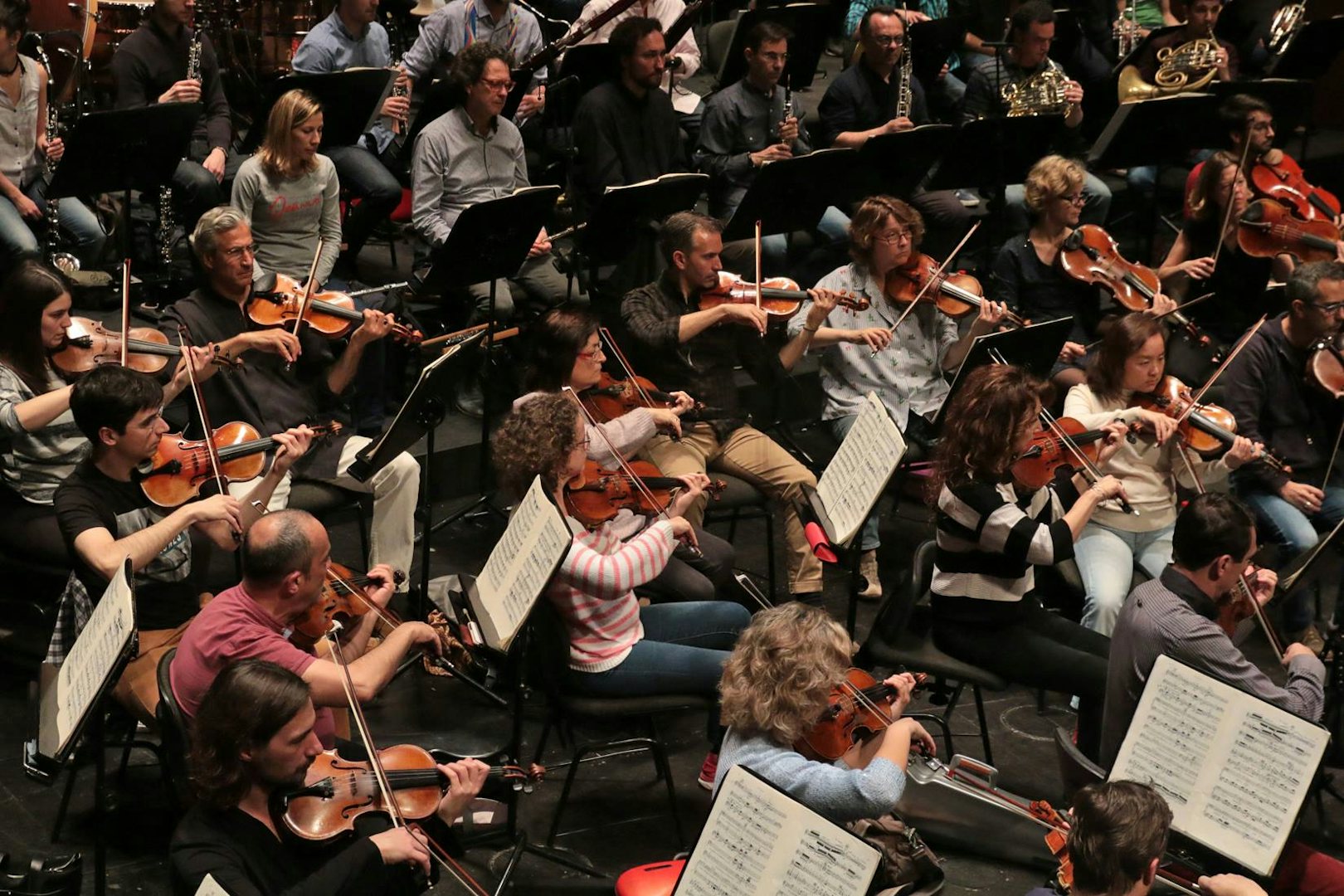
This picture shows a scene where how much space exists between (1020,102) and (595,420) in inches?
147

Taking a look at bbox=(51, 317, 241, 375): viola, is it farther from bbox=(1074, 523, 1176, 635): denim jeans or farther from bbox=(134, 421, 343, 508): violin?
bbox=(1074, 523, 1176, 635): denim jeans

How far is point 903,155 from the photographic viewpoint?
7344mm

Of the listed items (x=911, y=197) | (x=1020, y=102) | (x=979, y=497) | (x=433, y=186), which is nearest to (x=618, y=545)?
(x=979, y=497)

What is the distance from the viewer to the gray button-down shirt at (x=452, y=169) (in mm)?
6805

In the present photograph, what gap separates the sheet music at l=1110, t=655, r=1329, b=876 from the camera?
12.1ft

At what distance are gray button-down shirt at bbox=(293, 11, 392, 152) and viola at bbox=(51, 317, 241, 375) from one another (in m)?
2.38

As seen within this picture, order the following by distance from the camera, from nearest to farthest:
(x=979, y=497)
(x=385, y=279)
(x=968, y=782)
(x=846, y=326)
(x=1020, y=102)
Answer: (x=968, y=782) → (x=979, y=497) → (x=846, y=326) → (x=385, y=279) → (x=1020, y=102)

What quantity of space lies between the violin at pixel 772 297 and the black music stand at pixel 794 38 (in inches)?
73.9

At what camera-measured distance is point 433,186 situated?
6836 millimetres

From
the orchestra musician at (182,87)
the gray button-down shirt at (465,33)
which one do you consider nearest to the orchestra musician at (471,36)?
the gray button-down shirt at (465,33)

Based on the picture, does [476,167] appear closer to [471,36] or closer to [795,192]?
[471,36]

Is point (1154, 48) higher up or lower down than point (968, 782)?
lower down

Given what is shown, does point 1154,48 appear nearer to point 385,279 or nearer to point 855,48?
point 855,48

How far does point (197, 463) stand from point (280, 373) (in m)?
0.93
